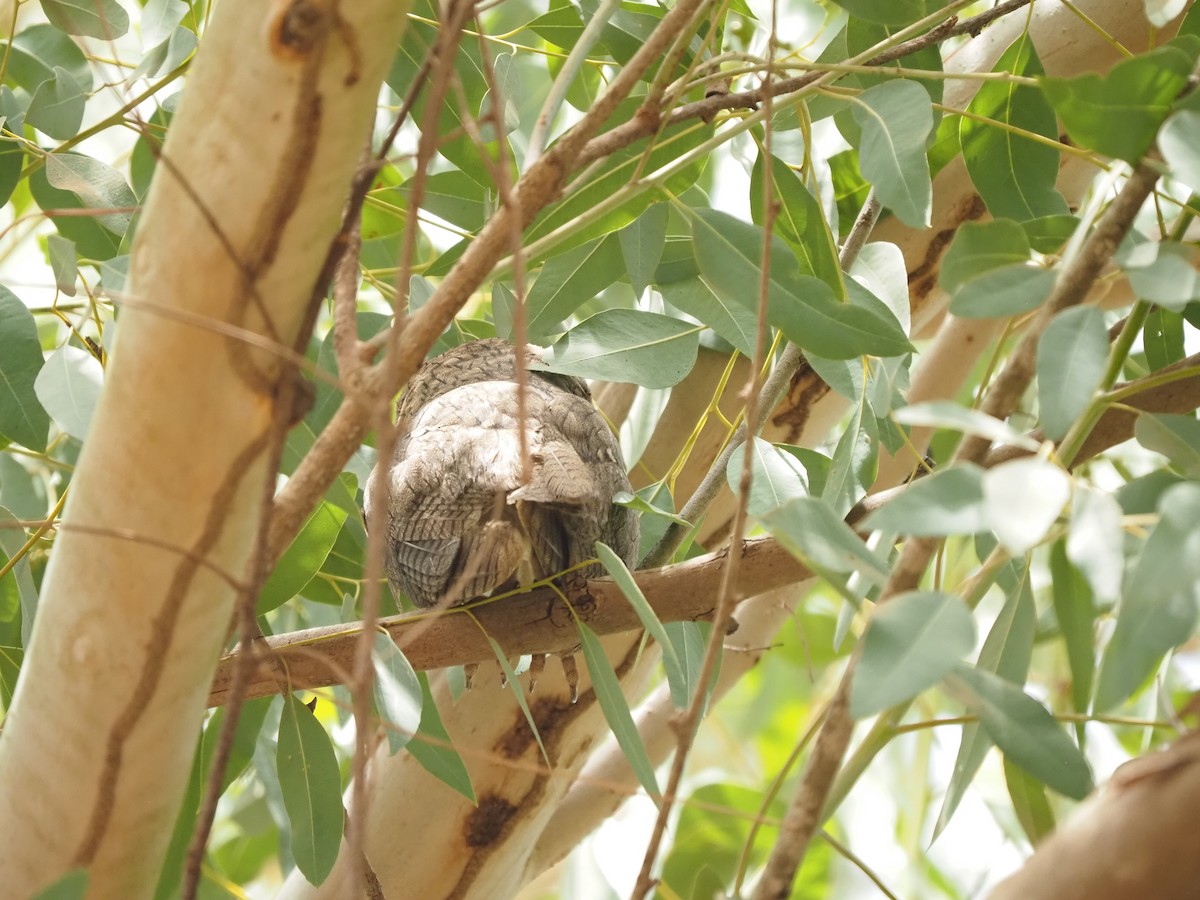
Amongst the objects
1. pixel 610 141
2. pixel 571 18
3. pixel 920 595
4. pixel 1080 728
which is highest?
pixel 571 18

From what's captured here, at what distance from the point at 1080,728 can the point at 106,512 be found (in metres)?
0.85

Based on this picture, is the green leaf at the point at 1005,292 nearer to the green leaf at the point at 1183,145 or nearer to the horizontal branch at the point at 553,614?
the green leaf at the point at 1183,145

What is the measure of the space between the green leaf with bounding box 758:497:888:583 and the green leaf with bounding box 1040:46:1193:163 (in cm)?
33

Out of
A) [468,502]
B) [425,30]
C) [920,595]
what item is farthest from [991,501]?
[425,30]

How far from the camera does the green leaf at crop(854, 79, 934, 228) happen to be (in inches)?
35.9

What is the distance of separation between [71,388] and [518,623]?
488 millimetres

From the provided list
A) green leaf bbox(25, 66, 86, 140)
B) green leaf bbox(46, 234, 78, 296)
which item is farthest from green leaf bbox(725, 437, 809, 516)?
green leaf bbox(25, 66, 86, 140)

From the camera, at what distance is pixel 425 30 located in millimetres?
1229

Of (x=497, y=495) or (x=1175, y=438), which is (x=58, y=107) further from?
(x=1175, y=438)

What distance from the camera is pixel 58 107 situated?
1212mm

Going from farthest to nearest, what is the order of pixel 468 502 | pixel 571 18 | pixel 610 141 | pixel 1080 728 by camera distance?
1. pixel 571 18
2. pixel 468 502
3. pixel 1080 728
4. pixel 610 141

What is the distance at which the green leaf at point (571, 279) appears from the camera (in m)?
1.24

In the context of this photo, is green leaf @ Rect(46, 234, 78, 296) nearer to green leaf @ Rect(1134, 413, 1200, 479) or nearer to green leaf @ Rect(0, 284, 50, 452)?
green leaf @ Rect(0, 284, 50, 452)

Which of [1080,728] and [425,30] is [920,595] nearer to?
[1080,728]
